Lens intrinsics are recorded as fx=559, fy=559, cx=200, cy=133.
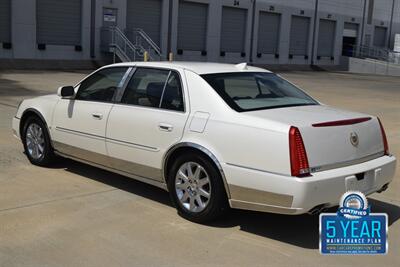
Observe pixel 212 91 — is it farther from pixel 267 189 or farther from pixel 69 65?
pixel 69 65

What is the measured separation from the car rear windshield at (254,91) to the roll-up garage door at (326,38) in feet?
148

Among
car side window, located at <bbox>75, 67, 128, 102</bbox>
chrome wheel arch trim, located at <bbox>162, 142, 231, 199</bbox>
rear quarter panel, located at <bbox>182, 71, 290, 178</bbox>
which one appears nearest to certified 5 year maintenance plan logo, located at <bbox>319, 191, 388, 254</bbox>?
rear quarter panel, located at <bbox>182, 71, 290, 178</bbox>

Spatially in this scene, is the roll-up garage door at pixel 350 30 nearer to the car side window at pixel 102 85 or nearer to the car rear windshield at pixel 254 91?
the car rear windshield at pixel 254 91

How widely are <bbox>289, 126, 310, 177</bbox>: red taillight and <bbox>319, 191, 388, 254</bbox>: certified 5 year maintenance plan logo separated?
0.39m

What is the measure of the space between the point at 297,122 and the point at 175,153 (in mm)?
1259

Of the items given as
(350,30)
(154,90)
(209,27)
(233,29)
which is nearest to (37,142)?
(154,90)

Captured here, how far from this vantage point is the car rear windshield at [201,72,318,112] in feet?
17.6

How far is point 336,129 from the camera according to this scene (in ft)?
16.1

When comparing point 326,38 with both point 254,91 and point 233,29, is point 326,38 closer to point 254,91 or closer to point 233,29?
point 233,29

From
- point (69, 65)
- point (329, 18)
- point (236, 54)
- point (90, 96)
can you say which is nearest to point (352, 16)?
point (329, 18)

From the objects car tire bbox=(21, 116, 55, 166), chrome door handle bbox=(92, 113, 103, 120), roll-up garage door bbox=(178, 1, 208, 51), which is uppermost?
roll-up garage door bbox=(178, 1, 208, 51)

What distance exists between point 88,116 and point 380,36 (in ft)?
183

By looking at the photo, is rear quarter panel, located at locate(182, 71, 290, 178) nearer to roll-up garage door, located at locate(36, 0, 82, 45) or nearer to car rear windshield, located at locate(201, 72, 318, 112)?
car rear windshield, located at locate(201, 72, 318, 112)

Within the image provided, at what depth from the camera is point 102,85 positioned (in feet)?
21.3
